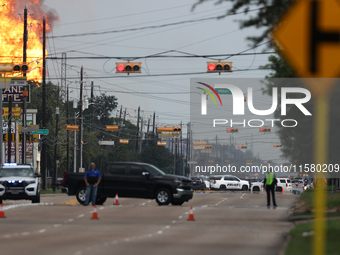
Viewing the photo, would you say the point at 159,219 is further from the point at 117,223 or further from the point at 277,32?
the point at 277,32

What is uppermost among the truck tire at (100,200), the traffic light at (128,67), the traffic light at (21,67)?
the traffic light at (21,67)

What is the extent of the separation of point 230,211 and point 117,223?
6779 mm

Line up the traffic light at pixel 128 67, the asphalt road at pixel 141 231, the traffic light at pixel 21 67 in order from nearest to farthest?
the asphalt road at pixel 141 231, the traffic light at pixel 128 67, the traffic light at pixel 21 67

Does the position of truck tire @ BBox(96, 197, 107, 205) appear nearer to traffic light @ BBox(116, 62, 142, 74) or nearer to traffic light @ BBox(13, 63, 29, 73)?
traffic light @ BBox(116, 62, 142, 74)

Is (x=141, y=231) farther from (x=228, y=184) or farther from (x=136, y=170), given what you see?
(x=228, y=184)

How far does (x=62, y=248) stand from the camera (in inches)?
506

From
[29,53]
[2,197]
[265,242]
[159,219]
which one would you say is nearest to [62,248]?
[265,242]

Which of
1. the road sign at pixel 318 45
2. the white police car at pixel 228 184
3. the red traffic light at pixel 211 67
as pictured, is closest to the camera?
the road sign at pixel 318 45

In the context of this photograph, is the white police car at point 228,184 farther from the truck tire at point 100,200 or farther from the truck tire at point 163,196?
the truck tire at point 163,196

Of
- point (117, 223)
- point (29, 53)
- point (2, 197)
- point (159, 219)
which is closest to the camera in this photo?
point (117, 223)

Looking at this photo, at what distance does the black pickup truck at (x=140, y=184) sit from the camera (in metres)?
27.8

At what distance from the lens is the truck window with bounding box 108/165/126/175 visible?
28.3 meters

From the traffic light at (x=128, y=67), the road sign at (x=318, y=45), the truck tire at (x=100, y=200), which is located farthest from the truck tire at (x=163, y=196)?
the road sign at (x=318, y=45)

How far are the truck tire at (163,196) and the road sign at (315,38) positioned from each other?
19.3 meters
